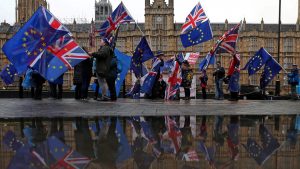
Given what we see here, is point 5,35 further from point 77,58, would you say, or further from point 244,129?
point 244,129

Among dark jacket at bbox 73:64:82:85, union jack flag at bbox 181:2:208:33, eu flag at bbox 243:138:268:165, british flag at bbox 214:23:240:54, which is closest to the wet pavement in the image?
dark jacket at bbox 73:64:82:85

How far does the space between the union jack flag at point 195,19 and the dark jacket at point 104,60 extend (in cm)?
603

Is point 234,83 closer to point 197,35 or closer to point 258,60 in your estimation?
point 258,60

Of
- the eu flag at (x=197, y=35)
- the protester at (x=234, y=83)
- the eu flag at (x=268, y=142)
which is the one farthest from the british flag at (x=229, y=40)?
the eu flag at (x=268, y=142)

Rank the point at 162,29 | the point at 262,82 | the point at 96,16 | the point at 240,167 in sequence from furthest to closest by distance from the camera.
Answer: the point at 96,16, the point at 162,29, the point at 262,82, the point at 240,167

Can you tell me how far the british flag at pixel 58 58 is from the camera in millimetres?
10070

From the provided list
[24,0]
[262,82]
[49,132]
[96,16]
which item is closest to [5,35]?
[24,0]

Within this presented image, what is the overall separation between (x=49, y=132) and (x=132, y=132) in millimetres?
930

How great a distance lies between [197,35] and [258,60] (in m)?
2.26

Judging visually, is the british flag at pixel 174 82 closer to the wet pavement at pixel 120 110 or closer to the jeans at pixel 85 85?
the jeans at pixel 85 85

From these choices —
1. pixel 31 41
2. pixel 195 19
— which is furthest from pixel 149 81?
pixel 31 41

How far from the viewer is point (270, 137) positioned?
482cm

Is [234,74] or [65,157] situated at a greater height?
[234,74]

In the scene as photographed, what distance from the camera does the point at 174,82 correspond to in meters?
14.1
